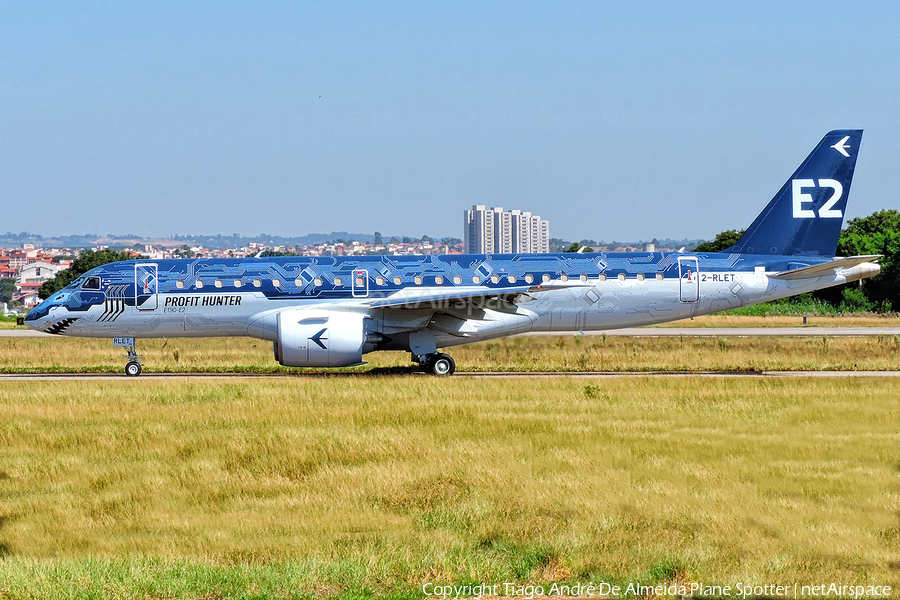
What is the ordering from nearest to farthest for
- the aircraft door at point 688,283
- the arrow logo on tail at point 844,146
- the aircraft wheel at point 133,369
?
the aircraft door at point 688,283, the aircraft wheel at point 133,369, the arrow logo on tail at point 844,146

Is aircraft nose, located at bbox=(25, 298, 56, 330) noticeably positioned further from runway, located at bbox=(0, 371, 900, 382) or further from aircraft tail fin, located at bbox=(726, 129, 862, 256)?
aircraft tail fin, located at bbox=(726, 129, 862, 256)

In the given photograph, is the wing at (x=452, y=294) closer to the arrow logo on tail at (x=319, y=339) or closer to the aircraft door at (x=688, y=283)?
the arrow logo on tail at (x=319, y=339)

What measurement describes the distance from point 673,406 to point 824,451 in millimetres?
5678

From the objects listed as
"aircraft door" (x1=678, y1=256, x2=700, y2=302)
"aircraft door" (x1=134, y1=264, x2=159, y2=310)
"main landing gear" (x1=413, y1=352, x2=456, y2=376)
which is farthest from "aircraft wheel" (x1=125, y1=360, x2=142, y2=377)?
"aircraft door" (x1=678, y1=256, x2=700, y2=302)

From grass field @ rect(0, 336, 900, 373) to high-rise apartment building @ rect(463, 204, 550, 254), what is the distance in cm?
6811

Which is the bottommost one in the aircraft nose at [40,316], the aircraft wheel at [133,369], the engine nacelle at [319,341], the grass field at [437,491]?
the grass field at [437,491]

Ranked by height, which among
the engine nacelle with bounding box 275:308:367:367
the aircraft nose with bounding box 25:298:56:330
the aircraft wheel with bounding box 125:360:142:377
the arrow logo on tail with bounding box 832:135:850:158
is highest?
the arrow logo on tail with bounding box 832:135:850:158

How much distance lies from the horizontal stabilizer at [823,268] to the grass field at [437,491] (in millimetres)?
6163

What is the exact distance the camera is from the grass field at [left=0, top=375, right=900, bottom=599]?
36.1 feet

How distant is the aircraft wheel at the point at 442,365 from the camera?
29.5 m

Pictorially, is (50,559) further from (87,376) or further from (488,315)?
(87,376)

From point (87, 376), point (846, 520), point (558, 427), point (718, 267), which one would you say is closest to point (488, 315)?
point (718, 267)

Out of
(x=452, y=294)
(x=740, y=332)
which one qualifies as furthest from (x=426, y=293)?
(x=740, y=332)

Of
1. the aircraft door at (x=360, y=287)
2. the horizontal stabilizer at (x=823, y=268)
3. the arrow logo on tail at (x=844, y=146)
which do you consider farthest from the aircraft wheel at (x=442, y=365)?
the arrow logo on tail at (x=844, y=146)
